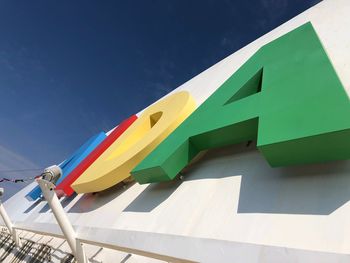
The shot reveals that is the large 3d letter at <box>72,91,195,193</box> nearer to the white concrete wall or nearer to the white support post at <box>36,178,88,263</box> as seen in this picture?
the white concrete wall

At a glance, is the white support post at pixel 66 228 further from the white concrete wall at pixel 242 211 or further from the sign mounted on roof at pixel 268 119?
the sign mounted on roof at pixel 268 119

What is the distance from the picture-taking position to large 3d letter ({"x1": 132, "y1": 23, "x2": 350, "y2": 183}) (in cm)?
234

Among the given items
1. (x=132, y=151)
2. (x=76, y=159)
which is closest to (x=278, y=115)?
(x=132, y=151)

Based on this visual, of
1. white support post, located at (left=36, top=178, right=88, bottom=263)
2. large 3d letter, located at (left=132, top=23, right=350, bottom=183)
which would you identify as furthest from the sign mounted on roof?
white support post, located at (left=36, top=178, right=88, bottom=263)

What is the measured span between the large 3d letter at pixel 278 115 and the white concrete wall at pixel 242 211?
25cm

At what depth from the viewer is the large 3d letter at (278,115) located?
2342mm

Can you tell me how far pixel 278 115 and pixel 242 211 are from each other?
1052mm

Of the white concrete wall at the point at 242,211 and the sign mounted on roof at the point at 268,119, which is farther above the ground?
the sign mounted on roof at the point at 268,119

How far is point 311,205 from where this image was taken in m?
2.33

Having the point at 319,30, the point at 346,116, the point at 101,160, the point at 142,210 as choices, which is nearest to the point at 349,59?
the point at 319,30

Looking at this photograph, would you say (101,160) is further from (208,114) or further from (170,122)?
(208,114)

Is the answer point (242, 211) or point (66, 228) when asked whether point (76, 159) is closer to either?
point (66, 228)

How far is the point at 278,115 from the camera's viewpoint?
283cm

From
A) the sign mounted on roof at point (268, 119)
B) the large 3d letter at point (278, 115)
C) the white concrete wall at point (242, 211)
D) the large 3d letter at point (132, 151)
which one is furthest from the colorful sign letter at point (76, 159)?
the large 3d letter at point (278, 115)
